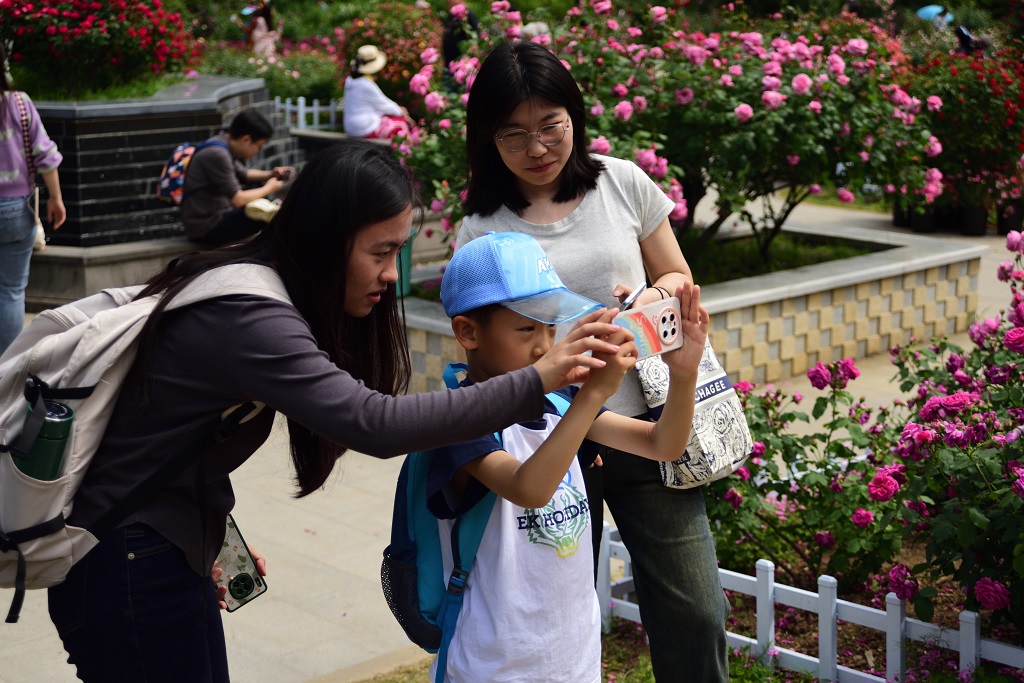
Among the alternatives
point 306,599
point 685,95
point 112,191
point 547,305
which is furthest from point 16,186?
point 547,305

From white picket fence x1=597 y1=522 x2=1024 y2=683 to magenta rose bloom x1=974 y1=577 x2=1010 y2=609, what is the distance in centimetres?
8

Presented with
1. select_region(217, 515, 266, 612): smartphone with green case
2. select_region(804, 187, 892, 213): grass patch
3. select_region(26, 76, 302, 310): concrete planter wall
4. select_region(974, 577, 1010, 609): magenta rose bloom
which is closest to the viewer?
select_region(217, 515, 266, 612): smartphone with green case

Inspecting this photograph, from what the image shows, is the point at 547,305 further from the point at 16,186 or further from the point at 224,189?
the point at 224,189

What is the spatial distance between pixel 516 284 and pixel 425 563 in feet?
1.85

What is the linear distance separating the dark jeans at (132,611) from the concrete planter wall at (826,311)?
3.84 meters

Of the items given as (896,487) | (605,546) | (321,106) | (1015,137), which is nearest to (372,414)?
(896,487)

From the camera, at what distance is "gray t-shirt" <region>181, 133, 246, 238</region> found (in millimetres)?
7828

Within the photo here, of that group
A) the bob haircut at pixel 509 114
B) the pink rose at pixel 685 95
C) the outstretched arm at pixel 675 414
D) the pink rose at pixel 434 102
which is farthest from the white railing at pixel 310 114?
the outstretched arm at pixel 675 414

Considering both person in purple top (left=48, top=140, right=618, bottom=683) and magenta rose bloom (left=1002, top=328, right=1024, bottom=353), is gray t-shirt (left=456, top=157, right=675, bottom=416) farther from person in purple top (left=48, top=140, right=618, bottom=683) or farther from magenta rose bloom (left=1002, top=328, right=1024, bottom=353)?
magenta rose bloom (left=1002, top=328, right=1024, bottom=353)

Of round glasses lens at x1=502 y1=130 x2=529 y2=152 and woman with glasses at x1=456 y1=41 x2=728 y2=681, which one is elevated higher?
round glasses lens at x1=502 y1=130 x2=529 y2=152

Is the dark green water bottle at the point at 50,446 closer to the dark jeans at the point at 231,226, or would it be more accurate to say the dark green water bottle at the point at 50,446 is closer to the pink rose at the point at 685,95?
the pink rose at the point at 685,95

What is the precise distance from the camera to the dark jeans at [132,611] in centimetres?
204

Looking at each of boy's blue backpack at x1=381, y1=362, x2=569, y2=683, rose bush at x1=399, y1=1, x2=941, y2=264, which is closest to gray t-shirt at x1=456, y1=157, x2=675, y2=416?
boy's blue backpack at x1=381, y1=362, x2=569, y2=683

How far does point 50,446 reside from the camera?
193cm
